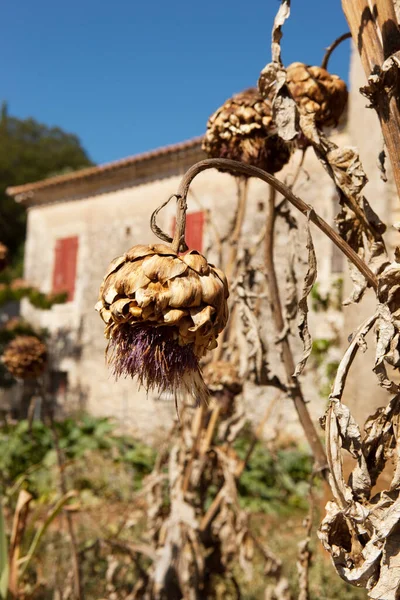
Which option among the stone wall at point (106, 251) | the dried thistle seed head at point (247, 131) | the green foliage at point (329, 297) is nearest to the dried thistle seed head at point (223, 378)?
the dried thistle seed head at point (247, 131)

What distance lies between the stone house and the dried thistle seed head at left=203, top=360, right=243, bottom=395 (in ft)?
14.0

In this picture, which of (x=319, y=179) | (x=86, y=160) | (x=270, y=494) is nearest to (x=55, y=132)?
(x=86, y=160)

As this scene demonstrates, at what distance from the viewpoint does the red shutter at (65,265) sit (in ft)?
33.4

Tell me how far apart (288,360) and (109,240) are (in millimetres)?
8428

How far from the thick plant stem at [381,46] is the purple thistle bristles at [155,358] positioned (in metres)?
0.49

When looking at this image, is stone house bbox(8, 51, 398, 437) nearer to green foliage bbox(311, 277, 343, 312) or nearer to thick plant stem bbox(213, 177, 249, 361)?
green foliage bbox(311, 277, 343, 312)

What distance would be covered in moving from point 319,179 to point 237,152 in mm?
5877

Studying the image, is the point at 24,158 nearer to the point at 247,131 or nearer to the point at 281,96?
the point at 247,131

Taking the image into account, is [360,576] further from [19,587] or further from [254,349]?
[19,587]

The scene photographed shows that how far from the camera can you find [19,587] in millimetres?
2420

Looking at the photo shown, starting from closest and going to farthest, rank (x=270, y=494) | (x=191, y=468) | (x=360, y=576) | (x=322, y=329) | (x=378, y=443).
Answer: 1. (x=360, y=576)
2. (x=378, y=443)
3. (x=191, y=468)
4. (x=270, y=494)
5. (x=322, y=329)

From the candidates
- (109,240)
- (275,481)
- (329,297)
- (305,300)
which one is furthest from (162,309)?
(109,240)

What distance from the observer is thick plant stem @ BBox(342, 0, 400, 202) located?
1.07m

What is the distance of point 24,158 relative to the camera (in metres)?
24.4
